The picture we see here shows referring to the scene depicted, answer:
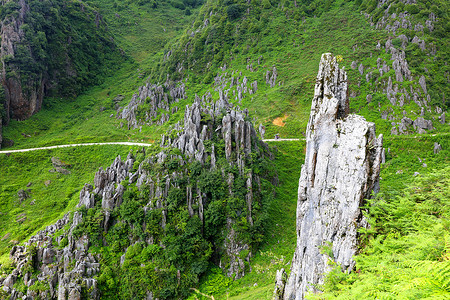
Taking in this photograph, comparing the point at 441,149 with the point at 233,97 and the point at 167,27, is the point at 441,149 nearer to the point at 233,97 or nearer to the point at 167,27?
the point at 233,97

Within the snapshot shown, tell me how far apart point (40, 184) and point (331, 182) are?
2146 inches

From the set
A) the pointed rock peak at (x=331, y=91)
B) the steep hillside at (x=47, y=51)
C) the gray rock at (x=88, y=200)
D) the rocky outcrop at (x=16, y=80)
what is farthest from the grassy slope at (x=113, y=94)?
the pointed rock peak at (x=331, y=91)

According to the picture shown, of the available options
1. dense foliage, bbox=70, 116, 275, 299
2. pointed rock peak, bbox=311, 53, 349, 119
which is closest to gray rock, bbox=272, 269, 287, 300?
pointed rock peak, bbox=311, 53, 349, 119

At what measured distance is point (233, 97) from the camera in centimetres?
7050

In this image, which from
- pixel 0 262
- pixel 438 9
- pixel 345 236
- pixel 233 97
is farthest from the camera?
pixel 233 97

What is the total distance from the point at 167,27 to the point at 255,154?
110 m

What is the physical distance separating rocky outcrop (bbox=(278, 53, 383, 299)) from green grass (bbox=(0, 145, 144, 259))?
126ft

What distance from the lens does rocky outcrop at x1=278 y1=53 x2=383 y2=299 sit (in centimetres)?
1365

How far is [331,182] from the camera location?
1544cm

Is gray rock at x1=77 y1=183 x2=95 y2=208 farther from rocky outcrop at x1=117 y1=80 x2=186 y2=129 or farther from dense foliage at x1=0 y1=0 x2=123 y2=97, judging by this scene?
dense foliage at x1=0 y1=0 x2=123 y2=97

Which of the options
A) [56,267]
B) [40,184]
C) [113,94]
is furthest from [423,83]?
[113,94]

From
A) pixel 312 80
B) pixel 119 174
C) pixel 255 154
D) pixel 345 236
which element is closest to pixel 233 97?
pixel 312 80

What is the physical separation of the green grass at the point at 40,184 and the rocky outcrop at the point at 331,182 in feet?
126

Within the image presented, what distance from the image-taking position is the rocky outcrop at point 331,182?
13648 mm
